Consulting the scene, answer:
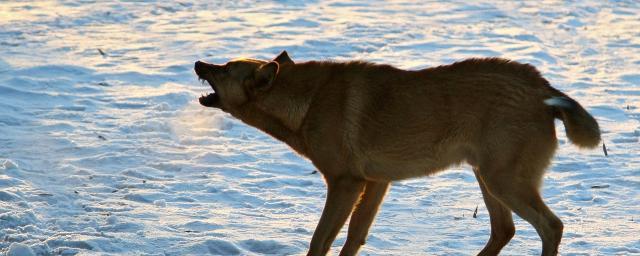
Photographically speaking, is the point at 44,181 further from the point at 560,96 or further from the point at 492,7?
the point at 492,7

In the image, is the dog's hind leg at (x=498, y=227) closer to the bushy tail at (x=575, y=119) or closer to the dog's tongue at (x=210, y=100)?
the bushy tail at (x=575, y=119)

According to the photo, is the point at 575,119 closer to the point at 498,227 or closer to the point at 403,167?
the point at 498,227

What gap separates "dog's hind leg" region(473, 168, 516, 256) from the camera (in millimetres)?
7184

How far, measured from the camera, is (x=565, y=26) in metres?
15.9

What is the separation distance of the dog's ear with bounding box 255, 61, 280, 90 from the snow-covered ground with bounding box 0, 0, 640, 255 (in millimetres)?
1099

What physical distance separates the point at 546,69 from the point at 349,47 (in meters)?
2.60

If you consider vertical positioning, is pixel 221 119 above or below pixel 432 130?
below

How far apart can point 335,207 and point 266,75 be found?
99cm

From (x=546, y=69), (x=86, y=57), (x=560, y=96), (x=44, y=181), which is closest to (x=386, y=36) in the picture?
(x=546, y=69)

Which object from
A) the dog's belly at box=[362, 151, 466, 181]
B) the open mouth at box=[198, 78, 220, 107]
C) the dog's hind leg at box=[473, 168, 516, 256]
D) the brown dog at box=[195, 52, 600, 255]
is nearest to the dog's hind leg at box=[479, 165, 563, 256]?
the brown dog at box=[195, 52, 600, 255]

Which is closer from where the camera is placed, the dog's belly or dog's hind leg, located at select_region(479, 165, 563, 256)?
dog's hind leg, located at select_region(479, 165, 563, 256)

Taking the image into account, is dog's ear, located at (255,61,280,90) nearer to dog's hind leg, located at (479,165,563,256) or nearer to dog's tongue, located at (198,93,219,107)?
dog's tongue, located at (198,93,219,107)

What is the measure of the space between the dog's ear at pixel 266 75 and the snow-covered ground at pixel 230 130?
1.10 m

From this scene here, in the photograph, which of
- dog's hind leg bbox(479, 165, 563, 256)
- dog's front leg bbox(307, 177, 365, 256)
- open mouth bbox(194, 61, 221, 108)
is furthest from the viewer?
open mouth bbox(194, 61, 221, 108)
